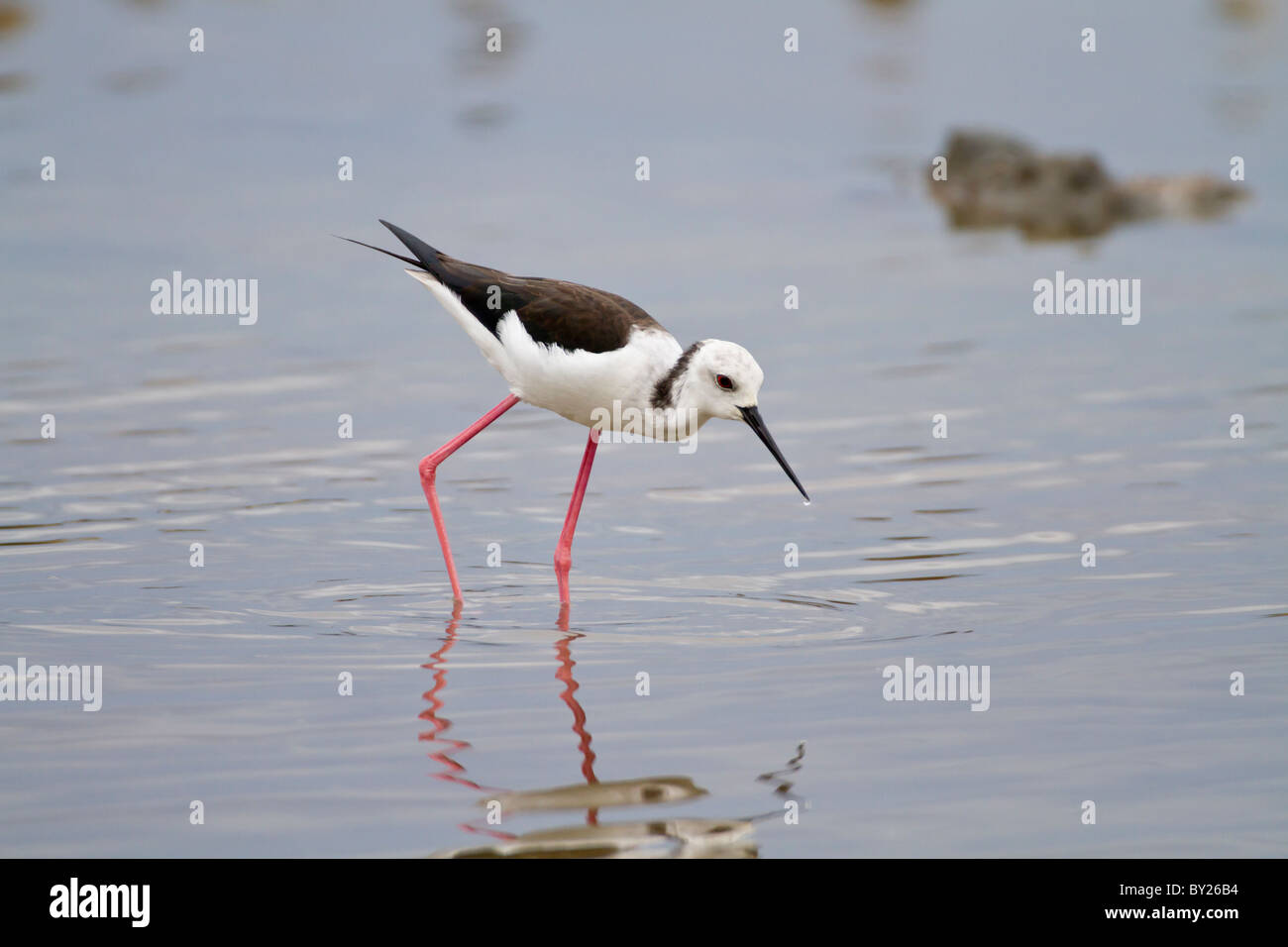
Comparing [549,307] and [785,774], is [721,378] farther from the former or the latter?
[785,774]

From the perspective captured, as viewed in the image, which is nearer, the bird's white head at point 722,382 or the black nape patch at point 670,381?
the bird's white head at point 722,382

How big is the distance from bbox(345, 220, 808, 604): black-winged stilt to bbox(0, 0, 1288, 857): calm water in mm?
742

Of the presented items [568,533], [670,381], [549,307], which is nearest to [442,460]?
[568,533]

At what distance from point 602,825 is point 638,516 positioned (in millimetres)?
4261

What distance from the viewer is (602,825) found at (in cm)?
568

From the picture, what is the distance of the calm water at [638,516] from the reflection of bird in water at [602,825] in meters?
0.02

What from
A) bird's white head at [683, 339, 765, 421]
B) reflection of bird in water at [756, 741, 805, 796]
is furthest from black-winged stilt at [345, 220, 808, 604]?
reflection of bird in water at [756, 741, 805, 796]

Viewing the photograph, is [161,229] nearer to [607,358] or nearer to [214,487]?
[214,487]

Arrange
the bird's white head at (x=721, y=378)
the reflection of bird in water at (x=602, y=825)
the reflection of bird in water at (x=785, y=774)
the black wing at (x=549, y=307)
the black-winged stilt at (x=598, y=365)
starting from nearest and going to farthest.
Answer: the reflection of bird in water at (x=602, y=825) → the reflection of bird in water at (x=785, y=774) → the bird's white head at (x=721, y=378) → the black-winged stilt at (x=598, y=365) → the black wing at (x=549, y=307)

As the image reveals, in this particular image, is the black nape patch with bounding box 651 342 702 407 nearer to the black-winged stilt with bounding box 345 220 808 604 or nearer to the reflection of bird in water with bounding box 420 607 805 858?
the black-winged stilt with bounding box 345 220 808 604

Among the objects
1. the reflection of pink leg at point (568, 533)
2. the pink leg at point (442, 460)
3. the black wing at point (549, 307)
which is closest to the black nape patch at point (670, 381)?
the black wing at point (549, 307)

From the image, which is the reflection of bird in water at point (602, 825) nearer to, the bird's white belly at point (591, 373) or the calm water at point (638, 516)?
the calm water at point (638, 516)

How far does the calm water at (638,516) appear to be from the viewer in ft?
19.8
